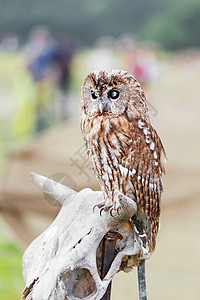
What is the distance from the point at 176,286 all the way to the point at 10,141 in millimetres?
2776

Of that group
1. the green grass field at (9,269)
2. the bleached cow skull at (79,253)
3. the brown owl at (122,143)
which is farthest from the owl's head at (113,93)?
the green grass field at (9,269)

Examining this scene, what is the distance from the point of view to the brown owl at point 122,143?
0.63 m

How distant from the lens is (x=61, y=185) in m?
0.73

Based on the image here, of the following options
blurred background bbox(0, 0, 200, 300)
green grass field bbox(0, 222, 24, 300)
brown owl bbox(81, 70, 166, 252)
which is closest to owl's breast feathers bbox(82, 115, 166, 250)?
brown owl bbox(81, 70, 166, 252)

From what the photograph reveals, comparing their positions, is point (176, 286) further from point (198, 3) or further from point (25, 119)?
point (198, 3)

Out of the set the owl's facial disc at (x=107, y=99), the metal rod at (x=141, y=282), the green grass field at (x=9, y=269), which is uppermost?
the green grass field at (x=9, y=269)

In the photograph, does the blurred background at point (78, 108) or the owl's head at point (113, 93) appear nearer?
the owl's head at point (113, 93)

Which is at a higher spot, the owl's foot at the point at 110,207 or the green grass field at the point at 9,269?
the green grass field at the point at 9,269

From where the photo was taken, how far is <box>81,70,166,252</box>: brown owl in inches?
24.9

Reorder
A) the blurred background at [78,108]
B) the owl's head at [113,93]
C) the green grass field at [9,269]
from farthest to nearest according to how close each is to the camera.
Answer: the green grass field at [9,269], the blurred background at [78,108], the owl's head at [113,93]

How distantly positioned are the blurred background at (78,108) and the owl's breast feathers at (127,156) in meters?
0.12

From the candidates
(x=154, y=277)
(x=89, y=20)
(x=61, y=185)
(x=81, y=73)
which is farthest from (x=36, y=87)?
(x=61, y=185)

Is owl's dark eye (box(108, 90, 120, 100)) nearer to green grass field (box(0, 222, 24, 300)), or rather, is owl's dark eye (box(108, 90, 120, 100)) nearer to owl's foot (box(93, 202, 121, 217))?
owl's foot (box(93, 202, 121, 217))

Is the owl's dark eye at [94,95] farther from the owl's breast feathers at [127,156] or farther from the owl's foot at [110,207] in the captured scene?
the owl's foot at [110,207]
